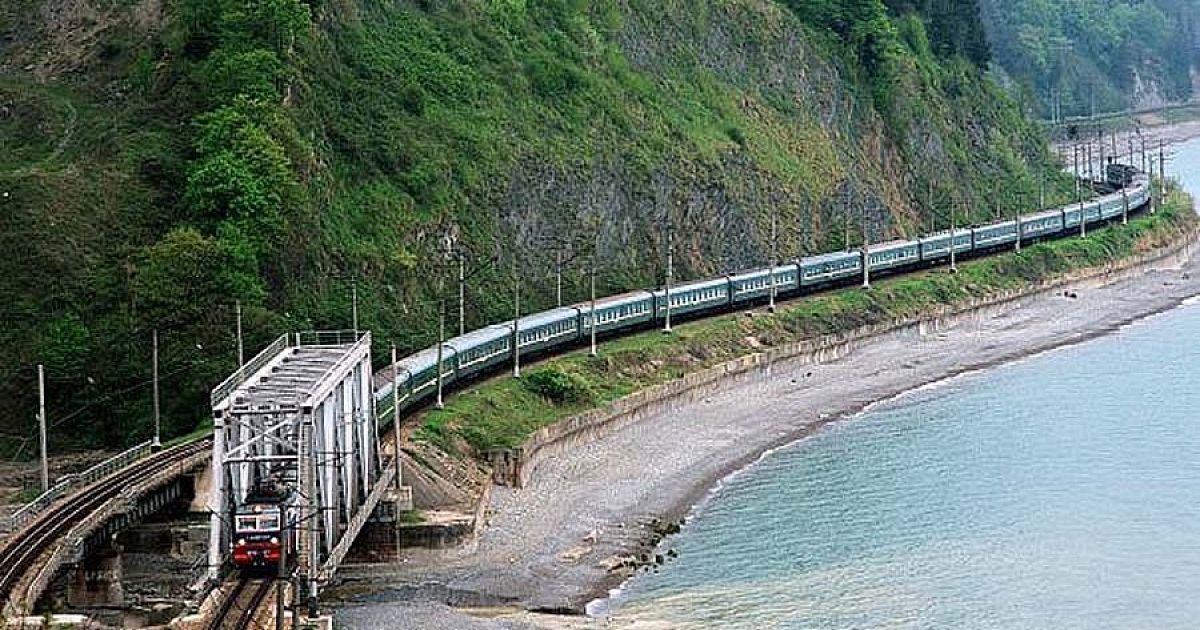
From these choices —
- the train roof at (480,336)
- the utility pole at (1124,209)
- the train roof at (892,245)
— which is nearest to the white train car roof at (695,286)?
the train roof at (480,336)

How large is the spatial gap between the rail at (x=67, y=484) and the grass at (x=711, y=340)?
9.51m

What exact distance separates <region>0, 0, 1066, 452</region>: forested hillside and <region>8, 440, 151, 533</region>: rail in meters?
8.16

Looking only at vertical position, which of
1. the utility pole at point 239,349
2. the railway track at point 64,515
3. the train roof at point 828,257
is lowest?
the railway track at point 64,515

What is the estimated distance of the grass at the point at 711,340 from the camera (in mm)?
77188

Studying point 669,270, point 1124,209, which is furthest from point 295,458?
point 1124,209

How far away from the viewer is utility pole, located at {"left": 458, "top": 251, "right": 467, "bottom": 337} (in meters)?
88.1

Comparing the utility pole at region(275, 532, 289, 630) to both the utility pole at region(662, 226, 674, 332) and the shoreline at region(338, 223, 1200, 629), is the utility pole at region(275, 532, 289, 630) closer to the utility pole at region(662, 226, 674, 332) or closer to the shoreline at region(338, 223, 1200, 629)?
the shoreline at region(338, 223, 1200, 629)

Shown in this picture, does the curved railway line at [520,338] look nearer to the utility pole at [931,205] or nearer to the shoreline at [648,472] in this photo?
the shoreline at [648,472]

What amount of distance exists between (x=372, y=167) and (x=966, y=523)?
113 feet

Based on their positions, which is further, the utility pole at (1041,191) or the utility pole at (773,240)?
the utility pole at (1041,191)

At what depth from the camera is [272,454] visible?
5444 centimetres

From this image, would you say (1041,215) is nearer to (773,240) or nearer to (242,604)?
(773,240)

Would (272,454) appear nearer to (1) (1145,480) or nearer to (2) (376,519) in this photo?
(2) (376,519)

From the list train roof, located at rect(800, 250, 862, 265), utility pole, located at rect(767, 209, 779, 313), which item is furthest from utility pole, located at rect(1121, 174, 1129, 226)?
utility pole, located at rect(767, 209, 779, 313)
